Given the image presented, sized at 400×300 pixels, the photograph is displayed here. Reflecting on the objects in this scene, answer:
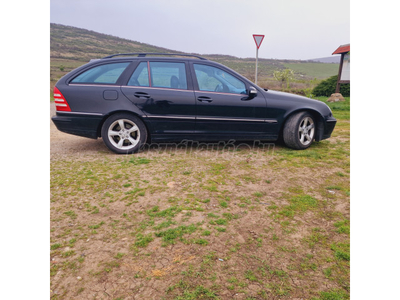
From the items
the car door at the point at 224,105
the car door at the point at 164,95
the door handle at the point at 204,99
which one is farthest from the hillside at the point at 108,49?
the door handle at the point at 204,99

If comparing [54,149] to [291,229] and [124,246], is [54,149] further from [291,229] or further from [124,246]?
[291,229]

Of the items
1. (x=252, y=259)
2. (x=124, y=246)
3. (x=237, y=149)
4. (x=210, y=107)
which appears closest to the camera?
(x=252, y=259)

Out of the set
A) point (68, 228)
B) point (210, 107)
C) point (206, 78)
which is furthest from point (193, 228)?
point (206, 78)

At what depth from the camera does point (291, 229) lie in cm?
242

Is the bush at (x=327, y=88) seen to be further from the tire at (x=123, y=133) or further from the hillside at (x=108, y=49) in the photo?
the tire at (x=123, y=133)

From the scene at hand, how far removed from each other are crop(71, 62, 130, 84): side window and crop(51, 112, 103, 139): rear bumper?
0.60 m

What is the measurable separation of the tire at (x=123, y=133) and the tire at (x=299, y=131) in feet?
8.27

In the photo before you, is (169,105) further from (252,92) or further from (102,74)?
(252,92)

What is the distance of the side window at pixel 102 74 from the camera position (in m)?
4.57

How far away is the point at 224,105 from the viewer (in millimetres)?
4652

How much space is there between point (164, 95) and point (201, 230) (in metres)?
2.80

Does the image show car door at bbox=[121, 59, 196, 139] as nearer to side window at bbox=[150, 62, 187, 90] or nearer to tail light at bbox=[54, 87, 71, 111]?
side window at bbox=[150, 62, 187, 90]

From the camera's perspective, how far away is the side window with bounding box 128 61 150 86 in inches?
182
